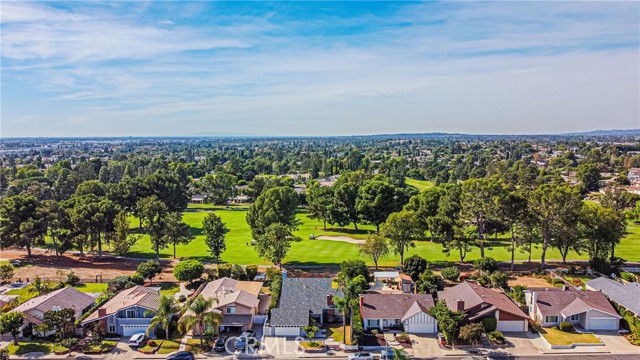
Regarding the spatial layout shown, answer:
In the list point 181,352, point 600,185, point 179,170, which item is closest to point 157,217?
point 181,352

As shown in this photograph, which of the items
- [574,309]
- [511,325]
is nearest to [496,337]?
[511,325]

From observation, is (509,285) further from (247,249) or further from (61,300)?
(61,300)

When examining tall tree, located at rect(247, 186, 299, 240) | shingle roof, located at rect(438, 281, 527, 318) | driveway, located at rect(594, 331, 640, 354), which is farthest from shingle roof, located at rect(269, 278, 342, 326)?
driveway, located at rect(594, 331, 640, 354)

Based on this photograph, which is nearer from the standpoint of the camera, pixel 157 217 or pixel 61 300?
pixel 61 300

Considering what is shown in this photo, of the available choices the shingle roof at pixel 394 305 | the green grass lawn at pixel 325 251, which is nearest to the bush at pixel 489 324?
the shingle roof at pixel 394 305

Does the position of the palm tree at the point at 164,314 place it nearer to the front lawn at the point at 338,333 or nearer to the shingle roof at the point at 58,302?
the shingle roof at the point at 58,302

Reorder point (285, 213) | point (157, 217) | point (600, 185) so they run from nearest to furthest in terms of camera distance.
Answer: point (157, 217), point (285, 213), point (600, 185)
